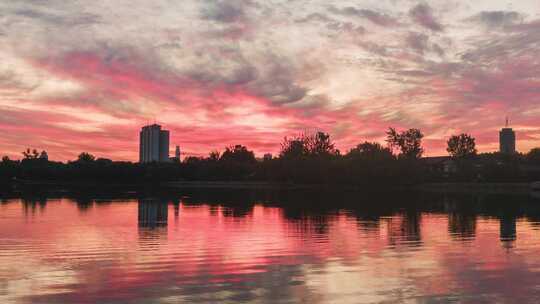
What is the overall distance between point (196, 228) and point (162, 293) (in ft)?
49.1

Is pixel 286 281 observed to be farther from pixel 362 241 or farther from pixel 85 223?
pixel 85 223

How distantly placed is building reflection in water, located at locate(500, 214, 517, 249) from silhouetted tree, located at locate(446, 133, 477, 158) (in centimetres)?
14001

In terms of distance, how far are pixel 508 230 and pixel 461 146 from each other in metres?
151

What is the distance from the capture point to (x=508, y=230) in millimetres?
26797

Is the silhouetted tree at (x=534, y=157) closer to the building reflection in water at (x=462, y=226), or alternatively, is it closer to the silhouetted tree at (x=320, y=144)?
the silhouetted tree at (x=320, y=144)

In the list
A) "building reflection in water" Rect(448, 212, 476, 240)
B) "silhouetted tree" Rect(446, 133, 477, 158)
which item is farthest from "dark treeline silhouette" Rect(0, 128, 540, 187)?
"building reflection in water" Rect(448, 212, 476, 240)

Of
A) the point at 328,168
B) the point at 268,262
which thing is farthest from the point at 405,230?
the point at 328,168

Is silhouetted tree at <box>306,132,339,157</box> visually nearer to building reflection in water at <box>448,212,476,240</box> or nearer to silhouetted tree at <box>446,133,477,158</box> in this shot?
silhouetted tree at <box>446,133,477,158</box>

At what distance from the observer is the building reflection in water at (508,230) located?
22062 millimetres

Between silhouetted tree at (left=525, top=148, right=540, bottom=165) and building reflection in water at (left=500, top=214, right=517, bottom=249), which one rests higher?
silhouetted tree at (left=525, top=148, right=540, bottom=165)

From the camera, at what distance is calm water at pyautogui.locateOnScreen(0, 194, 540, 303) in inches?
488

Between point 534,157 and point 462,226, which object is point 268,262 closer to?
point 462,226

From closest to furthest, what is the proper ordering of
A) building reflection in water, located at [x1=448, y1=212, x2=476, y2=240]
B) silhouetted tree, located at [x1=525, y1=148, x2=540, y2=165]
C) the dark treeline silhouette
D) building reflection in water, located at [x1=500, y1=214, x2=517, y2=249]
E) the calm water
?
the calm water < building reflection in water, located at [x1=500, y1=214, x2=517, y2=249] < building reflection in water, located at [x1=448, y1=212, x2=476, y2=240] < the dark treeline silhouette < silhouetted tree, located at [x1=525, y1=148, x2=540, y2=165]

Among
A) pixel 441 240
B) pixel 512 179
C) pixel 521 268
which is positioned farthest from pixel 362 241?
pixel 512 179
